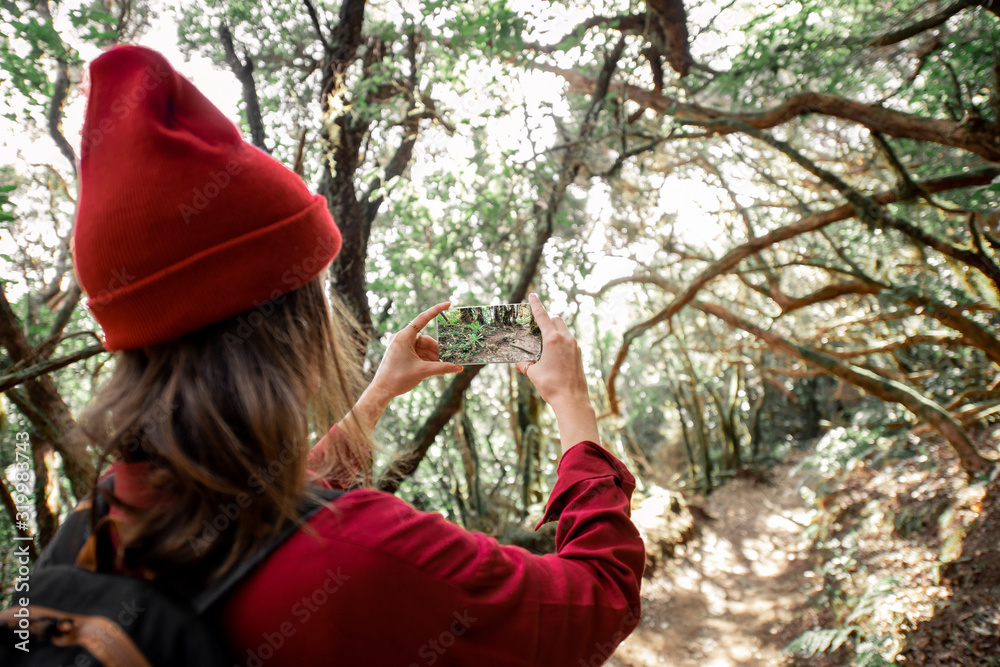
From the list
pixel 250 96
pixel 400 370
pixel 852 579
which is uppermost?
pixel 250 96

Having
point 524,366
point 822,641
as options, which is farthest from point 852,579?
point 524,366

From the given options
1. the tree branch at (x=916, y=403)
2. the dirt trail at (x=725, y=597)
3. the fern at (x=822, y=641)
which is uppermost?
the tree branch at (x=916, y=403)

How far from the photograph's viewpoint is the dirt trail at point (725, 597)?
5.28 metres

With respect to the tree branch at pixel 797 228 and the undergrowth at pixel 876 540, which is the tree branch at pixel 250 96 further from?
the undergrowth at pixel 876 540

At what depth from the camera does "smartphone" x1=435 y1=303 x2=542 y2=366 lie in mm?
1700

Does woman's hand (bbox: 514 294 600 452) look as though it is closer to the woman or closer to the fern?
the woman

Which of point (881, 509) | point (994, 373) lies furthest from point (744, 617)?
point (994, 373)

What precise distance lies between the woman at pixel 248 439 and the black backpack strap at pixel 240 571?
1 centimetres

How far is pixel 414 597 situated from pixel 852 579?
5.81 m

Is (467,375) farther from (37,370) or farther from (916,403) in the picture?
(916,403)

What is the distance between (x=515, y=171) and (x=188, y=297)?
3638 millimetres

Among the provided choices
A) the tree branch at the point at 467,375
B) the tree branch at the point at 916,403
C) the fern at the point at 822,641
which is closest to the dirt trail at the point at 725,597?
the fern at the point at 822,641

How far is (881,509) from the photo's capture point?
19.4 feet

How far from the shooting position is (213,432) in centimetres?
89
